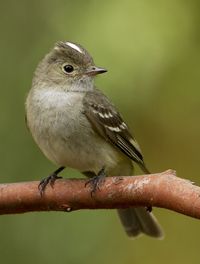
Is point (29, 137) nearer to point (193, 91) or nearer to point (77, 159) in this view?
point (77, 159)

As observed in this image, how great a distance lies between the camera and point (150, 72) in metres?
5.41

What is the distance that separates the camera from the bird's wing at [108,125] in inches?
202

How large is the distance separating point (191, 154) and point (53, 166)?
1.21 metres

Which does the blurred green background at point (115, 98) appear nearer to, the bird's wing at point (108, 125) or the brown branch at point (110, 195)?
the bird's wing at point (108, 125)

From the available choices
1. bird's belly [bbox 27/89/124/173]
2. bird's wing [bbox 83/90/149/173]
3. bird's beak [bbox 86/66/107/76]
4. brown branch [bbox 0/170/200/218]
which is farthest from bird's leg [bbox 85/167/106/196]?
bird's beak [bbox 86/66/107/76]

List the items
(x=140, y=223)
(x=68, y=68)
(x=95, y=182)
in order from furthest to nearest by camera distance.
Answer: (x=68, y=68) → (x=140, y=223) → (x=95, y=182)

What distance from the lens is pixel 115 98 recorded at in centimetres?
546

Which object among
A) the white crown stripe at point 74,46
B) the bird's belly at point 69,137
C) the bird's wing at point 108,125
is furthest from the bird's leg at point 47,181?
the white crown stripe at point 74,46

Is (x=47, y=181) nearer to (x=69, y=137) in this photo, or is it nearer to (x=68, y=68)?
(x=69, y=137)

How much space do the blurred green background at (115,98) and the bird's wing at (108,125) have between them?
141mm

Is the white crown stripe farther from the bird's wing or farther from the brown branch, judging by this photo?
the brown branch

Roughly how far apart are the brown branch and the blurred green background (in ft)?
4.70

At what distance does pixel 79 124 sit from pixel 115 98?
561 mm

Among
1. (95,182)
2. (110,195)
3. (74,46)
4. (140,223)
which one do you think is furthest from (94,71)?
(110,195)
